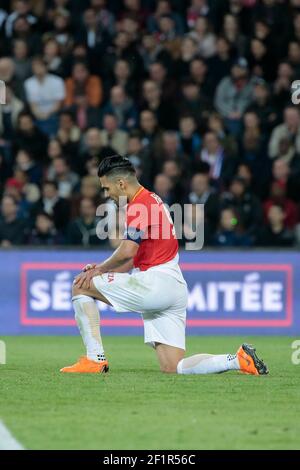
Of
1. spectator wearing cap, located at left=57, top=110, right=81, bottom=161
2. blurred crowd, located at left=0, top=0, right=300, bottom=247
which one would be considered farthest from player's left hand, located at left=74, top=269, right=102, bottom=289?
spectator wearing cap, located at left=57, top=110, right=81, bottom=161

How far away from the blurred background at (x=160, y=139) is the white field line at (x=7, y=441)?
347 inches

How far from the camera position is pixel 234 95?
1942cm

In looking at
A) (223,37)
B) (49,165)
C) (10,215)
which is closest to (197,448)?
(10,215)

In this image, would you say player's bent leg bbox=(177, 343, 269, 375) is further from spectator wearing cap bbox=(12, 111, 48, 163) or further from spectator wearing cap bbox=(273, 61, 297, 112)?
spectator wearing cap bbox=(273, 61, 297, 112)

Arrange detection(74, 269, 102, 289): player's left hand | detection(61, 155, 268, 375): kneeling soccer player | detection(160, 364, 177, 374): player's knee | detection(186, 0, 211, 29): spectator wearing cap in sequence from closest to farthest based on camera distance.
A: detection(61, 155, 268, 375): kneeling soccer player
detection(74, 269, 102, 289): player's left hand
detection(160, 364, 177, 374): player's knee
detection(186, 0, 211, 29): spectator wearing cap

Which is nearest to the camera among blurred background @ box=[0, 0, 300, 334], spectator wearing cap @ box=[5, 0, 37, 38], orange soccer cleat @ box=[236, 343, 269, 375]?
orange soccer cleat @ box=[236, 343, 269, 375]

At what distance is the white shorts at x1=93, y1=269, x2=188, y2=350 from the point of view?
1041cm

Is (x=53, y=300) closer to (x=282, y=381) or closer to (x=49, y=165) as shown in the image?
(x=49, y=165)

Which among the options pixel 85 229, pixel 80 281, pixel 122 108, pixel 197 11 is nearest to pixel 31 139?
pixel 122 108

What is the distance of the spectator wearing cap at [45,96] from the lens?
63.2ft

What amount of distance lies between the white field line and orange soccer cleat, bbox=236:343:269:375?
2924 millimetres

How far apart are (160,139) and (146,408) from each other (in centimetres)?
1014

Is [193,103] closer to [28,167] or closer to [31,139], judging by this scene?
[31,139]

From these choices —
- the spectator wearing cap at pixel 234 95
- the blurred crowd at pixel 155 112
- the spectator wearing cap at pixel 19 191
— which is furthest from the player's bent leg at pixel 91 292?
the spectator wearing cap at pixel 234 95
